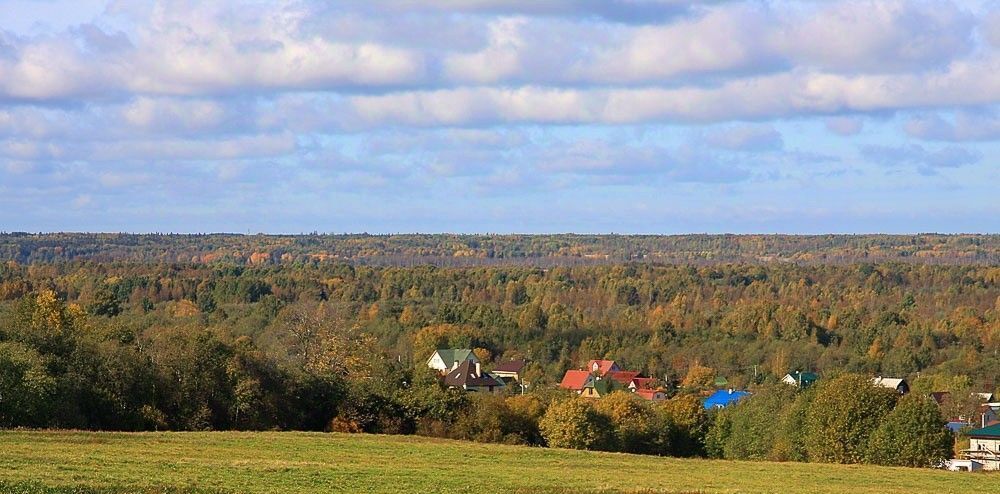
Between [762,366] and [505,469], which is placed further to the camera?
[762,366]

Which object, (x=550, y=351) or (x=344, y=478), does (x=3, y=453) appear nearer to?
(x=344, y=478)

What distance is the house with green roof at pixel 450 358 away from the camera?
120 meters

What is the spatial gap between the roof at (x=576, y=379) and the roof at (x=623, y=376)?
3.06 metres

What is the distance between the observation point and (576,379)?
114 metres

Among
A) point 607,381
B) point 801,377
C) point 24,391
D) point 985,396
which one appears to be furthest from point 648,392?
point 24,391

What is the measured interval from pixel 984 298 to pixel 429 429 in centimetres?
15804

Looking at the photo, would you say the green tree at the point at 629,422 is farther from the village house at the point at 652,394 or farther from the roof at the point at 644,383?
the roof at the point at 644,383

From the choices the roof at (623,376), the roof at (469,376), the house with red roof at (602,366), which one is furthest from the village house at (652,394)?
the roof at (469,376)

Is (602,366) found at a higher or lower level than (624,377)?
higher

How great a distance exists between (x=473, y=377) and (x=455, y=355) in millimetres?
12931

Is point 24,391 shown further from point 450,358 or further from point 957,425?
point 450,358

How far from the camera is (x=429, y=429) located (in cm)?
5934

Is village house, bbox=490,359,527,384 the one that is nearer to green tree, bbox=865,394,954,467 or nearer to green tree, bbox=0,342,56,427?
green tree, bbox=865,394,954,467

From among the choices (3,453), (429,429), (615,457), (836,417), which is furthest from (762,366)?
(3,453)
